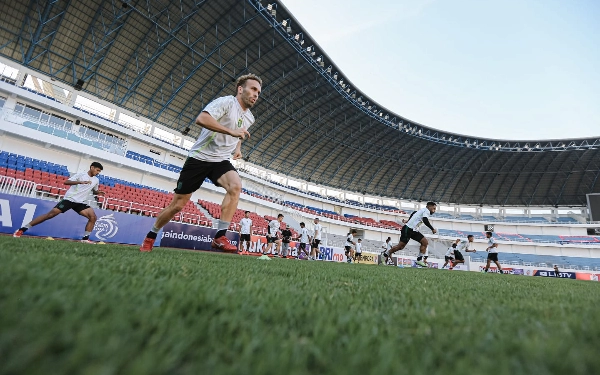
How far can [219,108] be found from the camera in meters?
3.98

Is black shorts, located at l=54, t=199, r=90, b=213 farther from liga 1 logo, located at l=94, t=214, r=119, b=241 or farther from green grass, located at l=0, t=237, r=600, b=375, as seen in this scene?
green grass, located at l=0, t=237, r=600, b=375

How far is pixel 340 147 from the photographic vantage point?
39.6 metres

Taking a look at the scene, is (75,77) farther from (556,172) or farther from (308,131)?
(556,172)

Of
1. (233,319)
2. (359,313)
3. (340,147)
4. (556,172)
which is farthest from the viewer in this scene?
(556,172)

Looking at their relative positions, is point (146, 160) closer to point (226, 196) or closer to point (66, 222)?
point (66, 222)

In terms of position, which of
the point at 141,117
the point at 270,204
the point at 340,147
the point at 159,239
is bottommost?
the point at 159,239

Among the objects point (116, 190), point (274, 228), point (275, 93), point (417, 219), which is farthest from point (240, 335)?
point (275, 93)

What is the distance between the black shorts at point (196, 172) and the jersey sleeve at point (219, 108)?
67cm

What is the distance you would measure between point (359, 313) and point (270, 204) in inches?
1224

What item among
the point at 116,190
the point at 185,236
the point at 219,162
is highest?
the point at 116,190

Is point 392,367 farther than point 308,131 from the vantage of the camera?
No

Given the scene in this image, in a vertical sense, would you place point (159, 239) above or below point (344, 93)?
below

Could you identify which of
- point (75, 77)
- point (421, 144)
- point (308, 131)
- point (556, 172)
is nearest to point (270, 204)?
point (308, 131)

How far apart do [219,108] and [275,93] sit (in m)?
26.3
